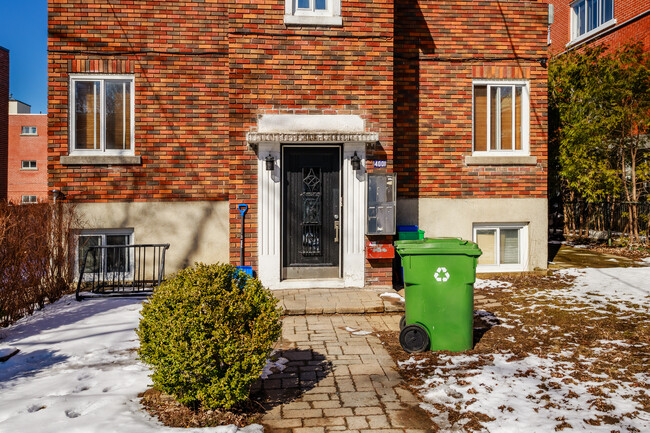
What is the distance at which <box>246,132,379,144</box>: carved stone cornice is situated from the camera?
7734mm

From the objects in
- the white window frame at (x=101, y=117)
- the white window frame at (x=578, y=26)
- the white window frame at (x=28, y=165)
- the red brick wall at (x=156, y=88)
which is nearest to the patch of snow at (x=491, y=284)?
the red brick wall at (x=156, y=88)

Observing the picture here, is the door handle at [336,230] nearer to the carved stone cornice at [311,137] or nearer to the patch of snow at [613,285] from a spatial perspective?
the carved stone cornice at [311,137]

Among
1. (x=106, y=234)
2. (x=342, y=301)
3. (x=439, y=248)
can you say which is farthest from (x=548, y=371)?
(x=106, y=234)

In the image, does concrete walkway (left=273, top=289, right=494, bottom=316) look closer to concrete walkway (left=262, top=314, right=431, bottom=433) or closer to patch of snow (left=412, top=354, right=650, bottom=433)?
concrete walkway (left=262, top=314, right=431, bottom=433)

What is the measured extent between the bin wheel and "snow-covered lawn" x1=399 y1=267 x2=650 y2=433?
0.14m

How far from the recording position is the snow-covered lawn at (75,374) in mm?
3578

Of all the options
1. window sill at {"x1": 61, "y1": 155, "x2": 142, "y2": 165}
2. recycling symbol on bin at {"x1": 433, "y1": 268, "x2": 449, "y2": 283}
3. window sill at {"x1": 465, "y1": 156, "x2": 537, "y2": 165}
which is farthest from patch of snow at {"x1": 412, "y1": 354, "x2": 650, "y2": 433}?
window sill at {"x1": 61, "y1": 155, "x2": 142, "y2": 165}

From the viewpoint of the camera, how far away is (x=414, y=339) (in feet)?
17.4

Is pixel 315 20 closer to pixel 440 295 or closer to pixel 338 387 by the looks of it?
pixel 440 295

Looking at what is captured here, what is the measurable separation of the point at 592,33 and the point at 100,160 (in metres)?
A: 18.5

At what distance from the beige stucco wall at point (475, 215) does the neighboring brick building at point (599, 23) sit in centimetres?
815

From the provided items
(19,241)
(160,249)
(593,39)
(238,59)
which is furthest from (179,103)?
(593,39)

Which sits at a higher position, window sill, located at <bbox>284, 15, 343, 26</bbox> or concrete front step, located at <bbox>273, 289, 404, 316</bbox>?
window sill, located at <bbox>284, 15, 343, 26</bbox>

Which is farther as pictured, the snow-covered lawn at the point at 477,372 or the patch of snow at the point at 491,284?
the patch of snow at the point at 491,284
